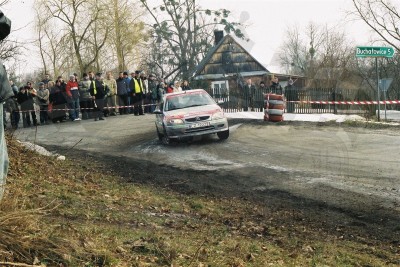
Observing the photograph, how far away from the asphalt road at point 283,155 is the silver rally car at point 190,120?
1.35 feet

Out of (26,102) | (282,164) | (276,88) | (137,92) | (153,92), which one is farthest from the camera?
(153,92)

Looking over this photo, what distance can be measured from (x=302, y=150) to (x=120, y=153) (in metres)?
5.33

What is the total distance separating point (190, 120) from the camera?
48.3 ft

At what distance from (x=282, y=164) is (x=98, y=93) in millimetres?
13654

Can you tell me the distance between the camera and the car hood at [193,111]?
14.8m

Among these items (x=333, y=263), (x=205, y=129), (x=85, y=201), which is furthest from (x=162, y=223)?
(x=205, y=129)

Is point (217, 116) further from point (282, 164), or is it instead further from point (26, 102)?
point (26, 102)

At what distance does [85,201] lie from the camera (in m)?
7.52

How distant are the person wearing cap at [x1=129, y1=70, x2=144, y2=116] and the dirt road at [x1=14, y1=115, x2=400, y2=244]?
18.5 ft

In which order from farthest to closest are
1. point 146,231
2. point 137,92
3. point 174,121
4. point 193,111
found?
point 137,92, point 193,111, point 174,121, point 146,231

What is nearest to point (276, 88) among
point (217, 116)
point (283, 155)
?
point (217, 116)

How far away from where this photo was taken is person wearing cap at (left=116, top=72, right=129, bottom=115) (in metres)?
24.2

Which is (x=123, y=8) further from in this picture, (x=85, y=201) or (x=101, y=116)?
(x=85, y=201)

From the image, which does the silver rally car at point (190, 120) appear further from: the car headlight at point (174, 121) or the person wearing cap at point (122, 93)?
the person wearing cap at point (122, 93)
